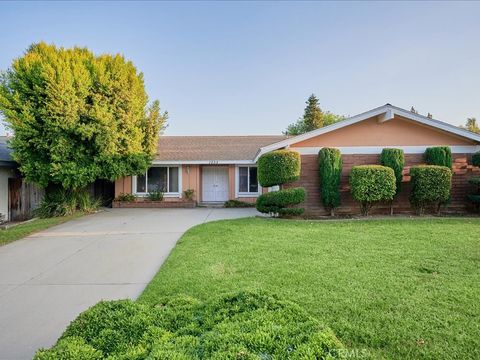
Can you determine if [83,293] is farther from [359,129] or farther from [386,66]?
[386,66]

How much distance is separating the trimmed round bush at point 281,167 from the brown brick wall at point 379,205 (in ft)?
2.95

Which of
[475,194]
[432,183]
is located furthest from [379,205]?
[475,194]

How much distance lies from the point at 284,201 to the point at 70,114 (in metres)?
9.63

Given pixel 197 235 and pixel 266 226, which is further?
pixel 266 226

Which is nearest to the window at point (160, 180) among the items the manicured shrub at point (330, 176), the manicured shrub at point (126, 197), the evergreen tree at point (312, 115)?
the manicured shrub at point (126, 197)

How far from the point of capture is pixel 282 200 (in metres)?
10.0

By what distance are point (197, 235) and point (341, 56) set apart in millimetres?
11985

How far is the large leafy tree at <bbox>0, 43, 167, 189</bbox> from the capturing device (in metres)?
10.7

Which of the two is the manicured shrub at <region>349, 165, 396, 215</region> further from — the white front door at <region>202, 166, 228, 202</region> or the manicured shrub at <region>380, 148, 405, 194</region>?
the white front door at <region>202, 166, 228, 202</region>

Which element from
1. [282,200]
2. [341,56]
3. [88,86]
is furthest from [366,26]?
[88,86]

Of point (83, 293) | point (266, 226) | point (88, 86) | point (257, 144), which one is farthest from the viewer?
point (257, 144)

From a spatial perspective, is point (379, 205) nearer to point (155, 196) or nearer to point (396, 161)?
point (396, 161)

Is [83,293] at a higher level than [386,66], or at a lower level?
lower

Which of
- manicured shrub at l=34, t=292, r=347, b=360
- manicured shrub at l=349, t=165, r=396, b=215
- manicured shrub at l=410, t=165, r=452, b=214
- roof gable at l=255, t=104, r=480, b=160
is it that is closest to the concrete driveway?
manicured shrub at l=34, t=292, r=347, b=360
